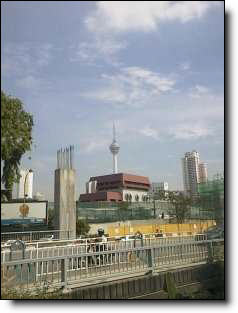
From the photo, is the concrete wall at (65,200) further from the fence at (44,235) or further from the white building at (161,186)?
the white building at (161,186)

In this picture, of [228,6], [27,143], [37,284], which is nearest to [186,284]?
[37,284]

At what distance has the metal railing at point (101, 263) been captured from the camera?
11.2 ft

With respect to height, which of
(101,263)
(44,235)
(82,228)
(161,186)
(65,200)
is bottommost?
(82,228)

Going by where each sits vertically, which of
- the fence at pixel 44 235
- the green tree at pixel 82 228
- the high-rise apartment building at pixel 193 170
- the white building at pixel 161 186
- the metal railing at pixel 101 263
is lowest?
the green tree at pixel 82 228

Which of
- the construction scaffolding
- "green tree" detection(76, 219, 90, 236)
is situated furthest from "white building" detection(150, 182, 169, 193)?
"green tree" detection(76, 219, 90, 236)

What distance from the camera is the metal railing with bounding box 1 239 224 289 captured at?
342 cm

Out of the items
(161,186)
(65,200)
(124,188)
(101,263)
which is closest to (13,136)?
(101,263)

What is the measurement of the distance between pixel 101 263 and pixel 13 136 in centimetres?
200

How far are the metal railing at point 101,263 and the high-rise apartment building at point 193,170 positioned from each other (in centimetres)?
93

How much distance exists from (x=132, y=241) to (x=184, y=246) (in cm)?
156

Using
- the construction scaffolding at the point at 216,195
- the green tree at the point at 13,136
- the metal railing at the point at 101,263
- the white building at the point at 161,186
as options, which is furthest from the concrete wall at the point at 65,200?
the green tree at the point at 13,136

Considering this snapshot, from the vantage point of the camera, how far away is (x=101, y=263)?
4.37 meters

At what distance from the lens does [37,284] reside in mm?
3479

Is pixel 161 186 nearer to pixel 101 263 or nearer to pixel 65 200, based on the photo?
pixel 65 200
